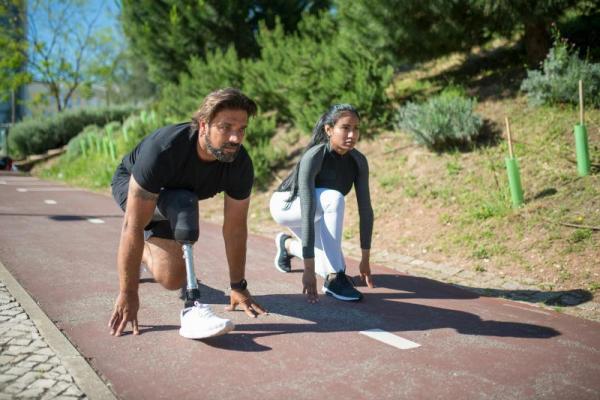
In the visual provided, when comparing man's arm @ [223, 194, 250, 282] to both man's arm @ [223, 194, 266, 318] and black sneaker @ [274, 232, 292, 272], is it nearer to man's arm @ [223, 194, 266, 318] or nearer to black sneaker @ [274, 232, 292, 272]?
man's arm @ [223, 194, 266, 318]

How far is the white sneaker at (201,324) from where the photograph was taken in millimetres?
3279

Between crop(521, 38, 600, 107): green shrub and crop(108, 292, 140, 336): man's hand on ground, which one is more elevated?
crop(521, 38, 600, 107): green shrub

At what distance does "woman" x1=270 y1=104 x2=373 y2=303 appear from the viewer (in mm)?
4422

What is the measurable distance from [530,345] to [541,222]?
9.24 ft

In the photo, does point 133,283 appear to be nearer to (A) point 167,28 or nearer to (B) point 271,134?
(B) point 271,134

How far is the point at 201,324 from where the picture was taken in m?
3.35

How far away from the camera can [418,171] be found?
28.5ft

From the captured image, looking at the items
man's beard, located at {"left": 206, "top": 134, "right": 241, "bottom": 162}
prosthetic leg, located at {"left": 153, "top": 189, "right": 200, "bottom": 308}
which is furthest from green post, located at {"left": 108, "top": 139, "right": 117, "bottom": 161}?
man's beard, located at {"left": 206, "top": 134, "right": 241, "bottom": 162}

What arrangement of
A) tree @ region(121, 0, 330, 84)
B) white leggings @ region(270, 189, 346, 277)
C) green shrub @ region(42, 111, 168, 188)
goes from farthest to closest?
green shrub @ region(42, 111, 168, 188) < tree @ region(121, 0, 330, 84) < white leggings @ region(270, 189, 346, 277)

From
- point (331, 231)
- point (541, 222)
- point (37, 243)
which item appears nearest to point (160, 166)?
point (331, 231)

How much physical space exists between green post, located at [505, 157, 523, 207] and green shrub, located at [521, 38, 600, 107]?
259cm

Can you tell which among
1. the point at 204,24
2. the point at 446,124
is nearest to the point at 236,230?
the point at 446,124

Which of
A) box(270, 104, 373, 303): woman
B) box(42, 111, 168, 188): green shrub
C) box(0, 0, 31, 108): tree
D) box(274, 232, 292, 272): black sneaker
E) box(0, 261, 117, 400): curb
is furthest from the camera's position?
box(0, 0, 31, 108): tree

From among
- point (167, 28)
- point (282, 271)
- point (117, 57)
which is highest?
point (117, 57)
